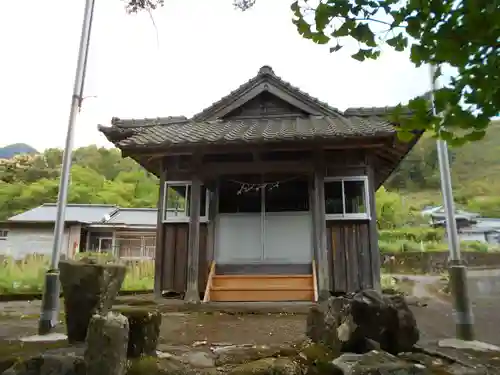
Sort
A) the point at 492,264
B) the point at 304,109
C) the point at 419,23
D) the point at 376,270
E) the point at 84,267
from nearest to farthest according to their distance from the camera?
the point at 419,23, the point at 84,267, the point at 376,270, the point at 304,109, the point at 492,264

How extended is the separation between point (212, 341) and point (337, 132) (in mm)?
4634

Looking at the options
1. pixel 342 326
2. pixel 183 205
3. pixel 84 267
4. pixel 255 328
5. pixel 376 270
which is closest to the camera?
pixel 342 326

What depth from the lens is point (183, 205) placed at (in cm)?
884

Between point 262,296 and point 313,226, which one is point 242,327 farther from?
point 313,226

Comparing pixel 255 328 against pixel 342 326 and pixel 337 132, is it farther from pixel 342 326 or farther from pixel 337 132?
pixel 337 132

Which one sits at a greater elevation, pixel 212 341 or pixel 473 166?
pixel 473 166

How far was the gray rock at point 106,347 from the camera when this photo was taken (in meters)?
2.61

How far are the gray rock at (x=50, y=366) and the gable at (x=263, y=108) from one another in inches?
300

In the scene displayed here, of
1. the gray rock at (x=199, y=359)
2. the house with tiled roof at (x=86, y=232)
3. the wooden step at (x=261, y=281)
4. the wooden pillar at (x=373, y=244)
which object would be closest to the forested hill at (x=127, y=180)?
the house with tiled roof at (x=86, y=232)

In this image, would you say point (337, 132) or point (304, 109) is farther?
point (304, 109)

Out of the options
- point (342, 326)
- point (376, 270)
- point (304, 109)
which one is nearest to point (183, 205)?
point (304, 109)

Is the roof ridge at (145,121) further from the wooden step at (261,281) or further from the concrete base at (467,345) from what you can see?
the concrete base at (467,345)

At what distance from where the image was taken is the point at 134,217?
24.6 meters

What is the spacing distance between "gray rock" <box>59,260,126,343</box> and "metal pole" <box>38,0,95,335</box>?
1.11 metres
